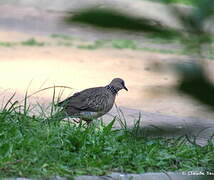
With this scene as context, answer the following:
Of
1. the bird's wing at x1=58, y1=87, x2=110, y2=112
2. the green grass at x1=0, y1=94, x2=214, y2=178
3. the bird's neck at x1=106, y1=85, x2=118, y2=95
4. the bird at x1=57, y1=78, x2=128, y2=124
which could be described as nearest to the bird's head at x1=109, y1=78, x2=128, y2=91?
the bird's neck at x1=106, y1=85, x2=118, y2=95

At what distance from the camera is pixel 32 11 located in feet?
54.8

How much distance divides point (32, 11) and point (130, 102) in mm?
9207

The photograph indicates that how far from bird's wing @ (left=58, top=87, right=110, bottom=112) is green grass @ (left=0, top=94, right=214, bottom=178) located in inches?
35.9

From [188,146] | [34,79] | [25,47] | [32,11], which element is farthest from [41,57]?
[188,146]

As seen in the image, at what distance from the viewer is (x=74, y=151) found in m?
4.54

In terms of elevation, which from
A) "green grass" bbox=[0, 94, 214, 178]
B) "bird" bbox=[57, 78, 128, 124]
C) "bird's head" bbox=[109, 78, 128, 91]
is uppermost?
"bird's head" bbox=[109, 78, 128, 91]

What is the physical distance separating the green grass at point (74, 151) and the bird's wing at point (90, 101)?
35.9 inches

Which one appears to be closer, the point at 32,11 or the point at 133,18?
the point at 133,18

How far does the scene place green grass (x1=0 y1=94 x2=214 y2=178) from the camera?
4.07 m

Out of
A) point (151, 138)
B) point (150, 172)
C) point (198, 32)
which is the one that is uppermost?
point (198, 32)

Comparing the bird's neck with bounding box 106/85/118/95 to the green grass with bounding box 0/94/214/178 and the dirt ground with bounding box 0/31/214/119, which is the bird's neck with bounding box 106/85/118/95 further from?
the green grass with bounding box 0/94/214/178

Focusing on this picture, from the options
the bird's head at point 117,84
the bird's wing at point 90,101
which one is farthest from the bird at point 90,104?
the bird's head at point 117,84

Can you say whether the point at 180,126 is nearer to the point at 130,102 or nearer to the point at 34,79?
the point at 130,102

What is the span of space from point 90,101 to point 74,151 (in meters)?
1.66
